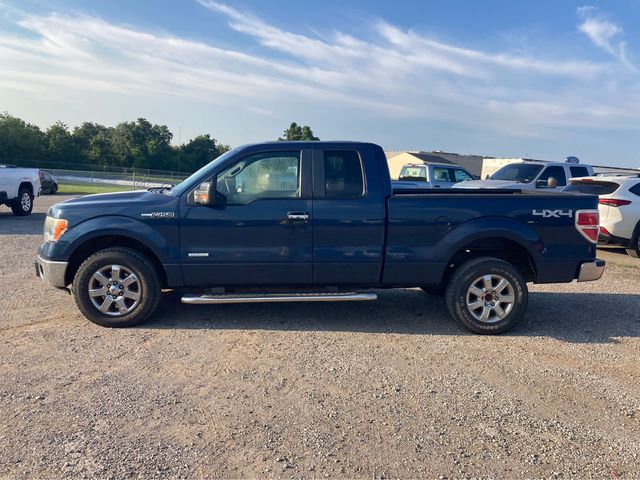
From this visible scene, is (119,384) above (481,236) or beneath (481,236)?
beneath

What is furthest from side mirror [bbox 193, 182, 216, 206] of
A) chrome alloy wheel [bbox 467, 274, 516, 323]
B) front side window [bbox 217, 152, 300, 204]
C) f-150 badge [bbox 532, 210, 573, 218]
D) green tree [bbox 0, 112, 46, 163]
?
green tree [bbox 0, 112, 46, 163]

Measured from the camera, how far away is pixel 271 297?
499 centimetres

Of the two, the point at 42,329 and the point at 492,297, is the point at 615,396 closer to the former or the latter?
the point at 492,297

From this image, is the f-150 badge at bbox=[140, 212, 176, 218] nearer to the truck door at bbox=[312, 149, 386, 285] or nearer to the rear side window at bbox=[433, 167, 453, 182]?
the truck door at bbox=[312, 149, 386, 285]

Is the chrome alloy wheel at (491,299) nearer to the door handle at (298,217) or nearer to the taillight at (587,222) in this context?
the taillight at (587,222)

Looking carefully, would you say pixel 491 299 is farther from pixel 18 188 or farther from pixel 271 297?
pixel 18 188

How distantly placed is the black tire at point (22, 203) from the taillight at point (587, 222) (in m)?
14.6

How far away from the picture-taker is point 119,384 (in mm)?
3820

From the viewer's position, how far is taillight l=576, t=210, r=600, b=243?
512 cm

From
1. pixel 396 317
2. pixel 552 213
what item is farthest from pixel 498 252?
pixel 396 317

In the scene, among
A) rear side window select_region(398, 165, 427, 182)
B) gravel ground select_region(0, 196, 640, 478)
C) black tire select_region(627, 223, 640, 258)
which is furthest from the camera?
rear side window select_region(398, 165, 427, 182)

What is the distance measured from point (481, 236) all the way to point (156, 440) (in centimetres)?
362

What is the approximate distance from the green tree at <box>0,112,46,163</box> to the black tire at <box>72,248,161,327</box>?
5990cm

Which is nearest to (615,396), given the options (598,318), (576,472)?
(576,472)
